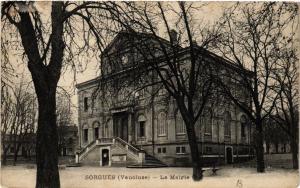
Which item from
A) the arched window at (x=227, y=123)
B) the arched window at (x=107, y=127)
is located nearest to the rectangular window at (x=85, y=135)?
the arched window at (x=107, y=127)

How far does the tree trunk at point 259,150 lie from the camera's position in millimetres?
6473

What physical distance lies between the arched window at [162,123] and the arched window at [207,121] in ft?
1.70

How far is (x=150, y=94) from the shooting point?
254 inches

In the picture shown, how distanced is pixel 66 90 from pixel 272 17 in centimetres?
285

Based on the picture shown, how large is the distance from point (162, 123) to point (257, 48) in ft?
5.32

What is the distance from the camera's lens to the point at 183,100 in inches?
250

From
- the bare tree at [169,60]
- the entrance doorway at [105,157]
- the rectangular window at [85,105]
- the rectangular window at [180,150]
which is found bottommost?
the entrance doorway at [105,157]

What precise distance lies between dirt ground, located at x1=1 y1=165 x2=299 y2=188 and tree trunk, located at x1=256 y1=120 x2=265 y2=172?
0.09 meters

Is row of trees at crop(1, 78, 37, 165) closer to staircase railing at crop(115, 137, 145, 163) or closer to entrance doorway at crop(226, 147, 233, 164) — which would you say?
staircase railing at crop(115, 137, 145, 163)

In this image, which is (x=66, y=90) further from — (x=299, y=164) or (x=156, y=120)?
(x=299, y=164)

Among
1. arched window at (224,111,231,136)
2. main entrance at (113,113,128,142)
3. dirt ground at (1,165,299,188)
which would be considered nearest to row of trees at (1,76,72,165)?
dirt ground at (1,165,299,188)

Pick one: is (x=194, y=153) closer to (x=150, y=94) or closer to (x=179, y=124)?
(x=179, y=124)

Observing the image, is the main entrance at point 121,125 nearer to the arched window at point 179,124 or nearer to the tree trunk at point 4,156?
the arched window at point 179,124

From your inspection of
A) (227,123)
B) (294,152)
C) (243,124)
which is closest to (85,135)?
(227,123)
